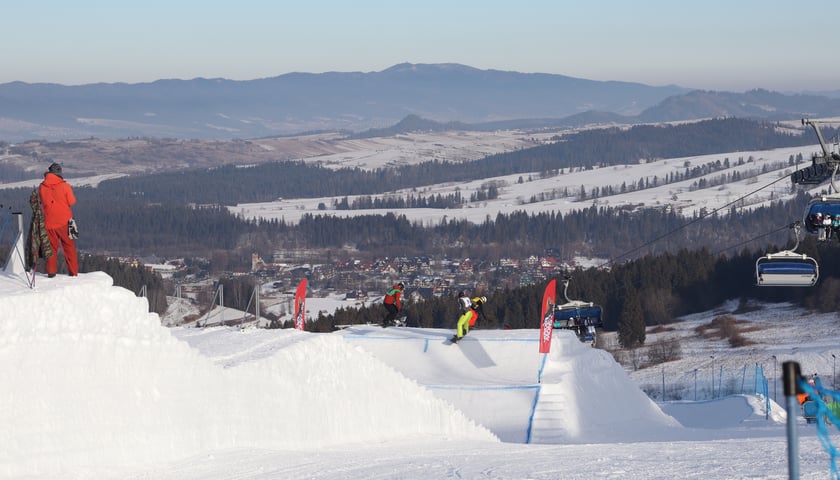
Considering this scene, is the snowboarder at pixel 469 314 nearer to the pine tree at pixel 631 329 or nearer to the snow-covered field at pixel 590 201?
the pine tree at pixel 631 329

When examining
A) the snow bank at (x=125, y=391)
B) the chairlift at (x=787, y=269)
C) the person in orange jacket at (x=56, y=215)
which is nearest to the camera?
the snow bank at (x=125, y=391)

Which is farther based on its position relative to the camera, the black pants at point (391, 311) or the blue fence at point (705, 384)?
the blue fence at point (705, 384)

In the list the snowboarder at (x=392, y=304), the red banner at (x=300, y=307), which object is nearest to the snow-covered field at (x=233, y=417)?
the snowboarder at (x=392, y=304)

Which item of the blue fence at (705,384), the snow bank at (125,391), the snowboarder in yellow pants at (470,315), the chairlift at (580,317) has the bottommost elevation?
the blue fence at (705,384)

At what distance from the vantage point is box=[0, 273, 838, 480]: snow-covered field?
1406 centimetres

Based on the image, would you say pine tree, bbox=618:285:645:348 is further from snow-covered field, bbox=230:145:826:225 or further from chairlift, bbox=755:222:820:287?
snow-covered field, bbox=230:145:826:225

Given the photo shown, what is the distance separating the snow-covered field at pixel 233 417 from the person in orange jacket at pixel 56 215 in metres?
0.42

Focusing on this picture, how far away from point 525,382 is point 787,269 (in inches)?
249

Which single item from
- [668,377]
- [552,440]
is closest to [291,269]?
[668,377]

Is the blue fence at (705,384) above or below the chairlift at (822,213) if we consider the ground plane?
below

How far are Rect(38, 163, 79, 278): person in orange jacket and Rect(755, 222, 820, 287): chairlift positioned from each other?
13.0m

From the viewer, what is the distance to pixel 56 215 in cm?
1577

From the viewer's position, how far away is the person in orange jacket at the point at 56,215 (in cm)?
1573

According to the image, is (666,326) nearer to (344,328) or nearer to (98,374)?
(344,328)
